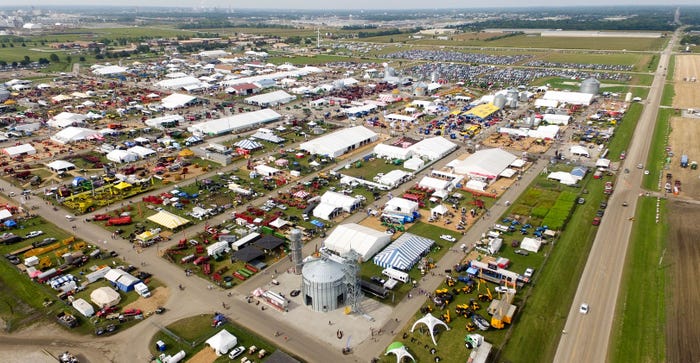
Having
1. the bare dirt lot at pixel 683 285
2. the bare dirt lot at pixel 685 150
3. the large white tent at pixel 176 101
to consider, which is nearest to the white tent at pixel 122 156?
the large white tent at pixel 176 101

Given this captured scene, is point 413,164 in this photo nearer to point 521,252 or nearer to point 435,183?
point 435,183

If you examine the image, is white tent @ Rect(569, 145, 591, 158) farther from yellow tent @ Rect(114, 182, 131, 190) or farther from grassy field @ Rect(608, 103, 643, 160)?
yellow tent @ Rect(114, 182, 131, 190)

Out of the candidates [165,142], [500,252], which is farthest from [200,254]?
[165,142]

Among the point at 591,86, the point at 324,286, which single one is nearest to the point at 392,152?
the point at 324,286

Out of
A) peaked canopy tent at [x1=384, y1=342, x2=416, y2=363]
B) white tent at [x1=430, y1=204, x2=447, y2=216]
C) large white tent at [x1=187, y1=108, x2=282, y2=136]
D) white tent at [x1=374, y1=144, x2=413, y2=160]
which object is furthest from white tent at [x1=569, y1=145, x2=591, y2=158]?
large white tent at [x1=187, y1=108, x2=282, y2=136]

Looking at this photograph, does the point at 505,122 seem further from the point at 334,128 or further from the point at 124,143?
the point at 124,143

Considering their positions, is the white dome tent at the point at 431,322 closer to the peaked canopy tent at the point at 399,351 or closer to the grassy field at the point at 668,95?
the peaked canopy tent at the point at 399,351
